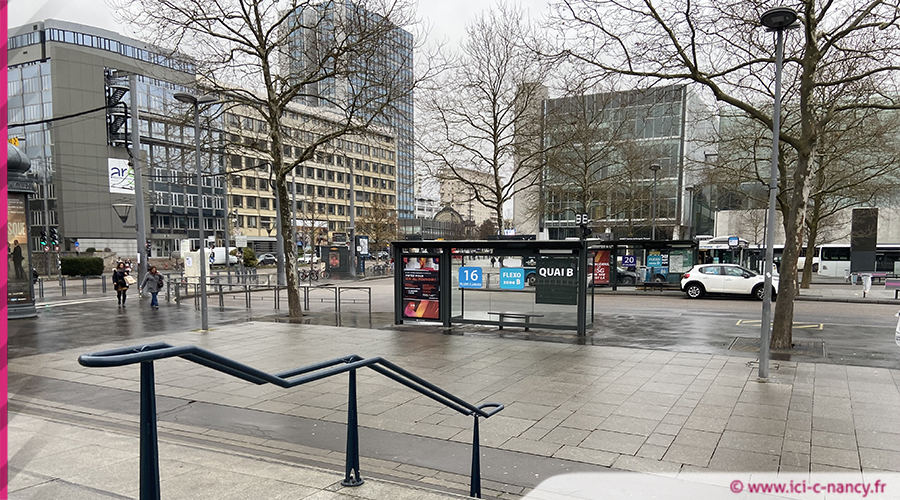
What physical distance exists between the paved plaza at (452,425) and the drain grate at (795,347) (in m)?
1.07

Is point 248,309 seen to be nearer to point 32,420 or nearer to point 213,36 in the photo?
point 213,36

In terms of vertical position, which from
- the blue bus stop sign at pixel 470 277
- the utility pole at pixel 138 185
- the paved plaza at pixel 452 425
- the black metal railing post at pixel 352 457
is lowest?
the paved plaza at pixel 452 425

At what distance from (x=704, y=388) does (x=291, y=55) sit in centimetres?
1408

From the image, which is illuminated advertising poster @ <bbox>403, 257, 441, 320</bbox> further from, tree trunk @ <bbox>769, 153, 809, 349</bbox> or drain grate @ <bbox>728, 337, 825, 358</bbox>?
tree trunk @ <bbox>769, 153, 809, 349</bbox>

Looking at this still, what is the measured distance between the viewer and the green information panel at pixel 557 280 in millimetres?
12844

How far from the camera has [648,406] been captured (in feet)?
23.3

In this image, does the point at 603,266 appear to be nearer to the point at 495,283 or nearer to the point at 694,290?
the point at 694,290

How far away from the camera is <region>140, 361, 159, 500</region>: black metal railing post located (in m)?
2.74

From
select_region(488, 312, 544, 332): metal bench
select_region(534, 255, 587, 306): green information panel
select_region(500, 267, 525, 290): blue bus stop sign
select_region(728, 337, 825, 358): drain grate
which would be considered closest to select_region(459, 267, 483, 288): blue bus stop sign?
select_region(500, 267, 525, 290): blue bus stop sign

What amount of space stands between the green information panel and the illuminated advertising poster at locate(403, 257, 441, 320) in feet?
9.05

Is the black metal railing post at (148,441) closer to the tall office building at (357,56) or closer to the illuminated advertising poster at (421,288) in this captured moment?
the illuminated advertising poster at (421,288)

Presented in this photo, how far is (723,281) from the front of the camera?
22.3 m

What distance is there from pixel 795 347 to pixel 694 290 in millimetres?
12553

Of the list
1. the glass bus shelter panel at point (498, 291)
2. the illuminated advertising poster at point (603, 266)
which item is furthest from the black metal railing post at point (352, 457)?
the illuminated advertising poster at point (603, 266)
